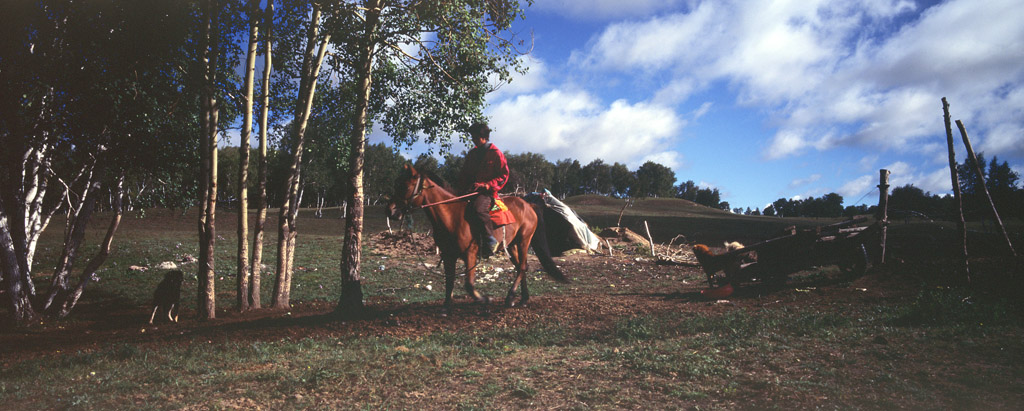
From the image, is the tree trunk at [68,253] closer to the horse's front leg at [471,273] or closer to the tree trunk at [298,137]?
the tree trunk at [298,137]

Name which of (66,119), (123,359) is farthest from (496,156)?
(66,119)

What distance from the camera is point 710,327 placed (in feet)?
26.3

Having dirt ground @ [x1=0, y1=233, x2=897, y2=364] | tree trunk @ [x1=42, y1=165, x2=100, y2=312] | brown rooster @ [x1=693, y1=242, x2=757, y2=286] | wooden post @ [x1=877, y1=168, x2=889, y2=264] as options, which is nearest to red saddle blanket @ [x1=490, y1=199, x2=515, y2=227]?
dirt ground @ [x1=0, y1=233, x2=897, y2=364]

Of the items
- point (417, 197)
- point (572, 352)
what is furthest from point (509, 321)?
point (417, 197)

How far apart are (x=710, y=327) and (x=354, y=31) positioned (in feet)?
27.1

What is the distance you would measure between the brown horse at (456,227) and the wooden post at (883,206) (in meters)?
8.31

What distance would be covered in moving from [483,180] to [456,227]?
98 centimetres

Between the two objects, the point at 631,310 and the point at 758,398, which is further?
the point at 631,310

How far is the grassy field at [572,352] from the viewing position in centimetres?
492

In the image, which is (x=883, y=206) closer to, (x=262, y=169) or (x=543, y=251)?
(x=543, y=251)

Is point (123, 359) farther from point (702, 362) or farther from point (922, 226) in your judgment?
point (922, 226)

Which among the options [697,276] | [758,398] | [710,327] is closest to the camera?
[758,398]

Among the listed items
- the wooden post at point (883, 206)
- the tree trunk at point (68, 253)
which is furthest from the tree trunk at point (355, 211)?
the wooden post at point (883, 206)

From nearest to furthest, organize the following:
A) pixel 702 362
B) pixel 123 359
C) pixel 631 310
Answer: pixel 702 362 → pixel 123 359 → pixel 631 310
